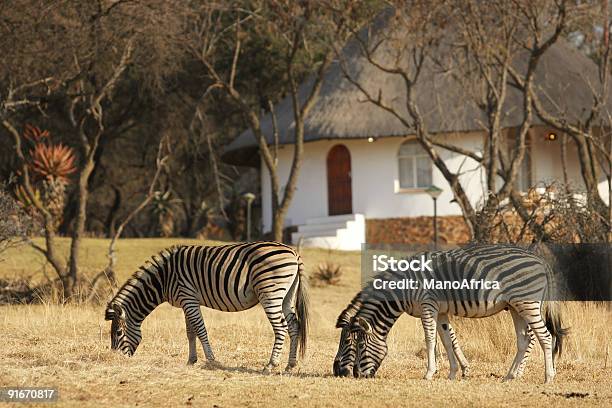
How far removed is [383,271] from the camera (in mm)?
13883

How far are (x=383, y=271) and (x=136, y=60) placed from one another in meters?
18.9

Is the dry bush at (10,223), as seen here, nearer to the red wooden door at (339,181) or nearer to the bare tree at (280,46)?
the bare tree at (280,46)

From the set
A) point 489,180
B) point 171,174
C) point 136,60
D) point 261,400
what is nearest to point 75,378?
point 261,400

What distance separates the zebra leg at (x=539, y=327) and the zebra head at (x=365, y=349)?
1.59m

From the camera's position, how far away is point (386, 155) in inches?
1491

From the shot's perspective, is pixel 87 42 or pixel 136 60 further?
pixel 136 60

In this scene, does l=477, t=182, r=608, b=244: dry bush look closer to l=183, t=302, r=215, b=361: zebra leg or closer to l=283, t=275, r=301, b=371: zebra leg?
l=283, t=275, r=301, b=371: zebra leg

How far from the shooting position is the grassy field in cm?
1207

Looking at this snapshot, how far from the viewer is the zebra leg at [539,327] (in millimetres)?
13391

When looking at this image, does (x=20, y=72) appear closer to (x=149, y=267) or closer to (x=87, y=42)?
(x=87, y=42)

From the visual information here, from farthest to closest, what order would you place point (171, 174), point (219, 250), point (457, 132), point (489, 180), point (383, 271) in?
point (171, 174) → point (457, 132) → point (489, 180) → point (219, 250) → point (383, 271)

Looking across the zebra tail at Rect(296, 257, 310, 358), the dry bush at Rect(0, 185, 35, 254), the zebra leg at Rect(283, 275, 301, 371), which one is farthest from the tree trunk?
the zebra tail at Rect(296, 257, 310, 358)

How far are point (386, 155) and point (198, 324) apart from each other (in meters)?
23.9

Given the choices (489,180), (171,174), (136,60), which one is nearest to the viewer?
(489,180)
